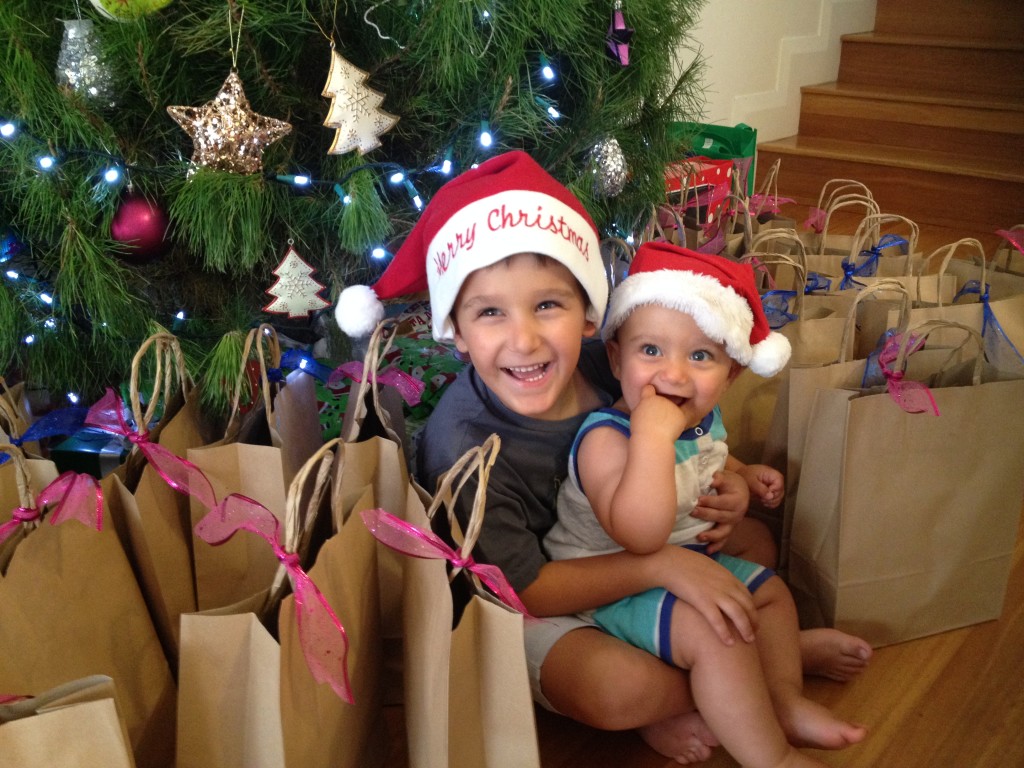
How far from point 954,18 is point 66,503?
3430 mm

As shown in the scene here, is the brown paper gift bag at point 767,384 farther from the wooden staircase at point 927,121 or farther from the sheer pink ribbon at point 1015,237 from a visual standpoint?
the wooden staircase at point 927,121

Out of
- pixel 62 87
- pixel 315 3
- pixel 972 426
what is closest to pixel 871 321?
pixel 972 426

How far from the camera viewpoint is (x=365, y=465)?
85cm

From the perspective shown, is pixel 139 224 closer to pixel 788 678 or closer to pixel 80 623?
pixel 80 623

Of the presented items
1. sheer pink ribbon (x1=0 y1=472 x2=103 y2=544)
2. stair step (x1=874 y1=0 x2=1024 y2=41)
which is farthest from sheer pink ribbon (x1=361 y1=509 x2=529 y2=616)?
stair step (x1=874 y1=0 x2=1024 y2=41)

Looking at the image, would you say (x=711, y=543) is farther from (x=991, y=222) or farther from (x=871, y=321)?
(x=991, y=222)

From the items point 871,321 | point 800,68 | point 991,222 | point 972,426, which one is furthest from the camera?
point 800,68

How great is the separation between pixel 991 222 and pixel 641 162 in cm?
193

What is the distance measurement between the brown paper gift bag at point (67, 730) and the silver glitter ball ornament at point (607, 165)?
0.87 m

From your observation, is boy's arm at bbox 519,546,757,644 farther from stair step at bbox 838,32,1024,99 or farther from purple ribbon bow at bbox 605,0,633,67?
stair step at bbox 838,32,1024,99

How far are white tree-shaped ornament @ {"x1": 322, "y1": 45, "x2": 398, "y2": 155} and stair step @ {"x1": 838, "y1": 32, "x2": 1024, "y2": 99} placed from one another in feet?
9.05

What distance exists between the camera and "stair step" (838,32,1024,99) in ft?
9.59

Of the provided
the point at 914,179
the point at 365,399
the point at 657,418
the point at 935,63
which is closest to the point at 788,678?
the point at 657,418

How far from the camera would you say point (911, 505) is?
102 centimetres
